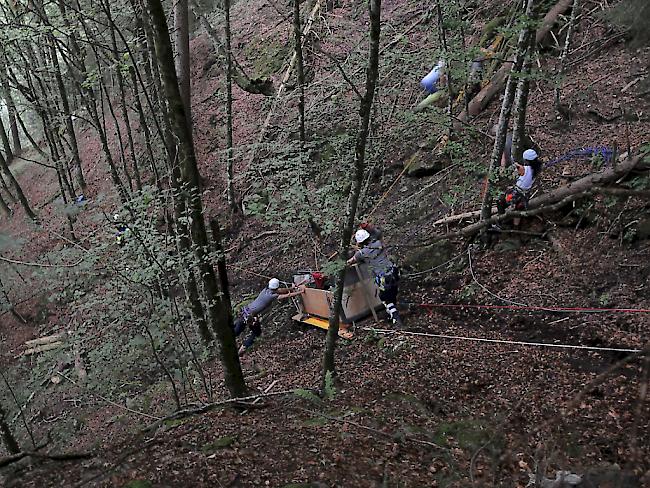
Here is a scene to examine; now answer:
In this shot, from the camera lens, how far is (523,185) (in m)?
8.11

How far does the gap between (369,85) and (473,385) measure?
3911 mm

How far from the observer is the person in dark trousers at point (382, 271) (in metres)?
7.67

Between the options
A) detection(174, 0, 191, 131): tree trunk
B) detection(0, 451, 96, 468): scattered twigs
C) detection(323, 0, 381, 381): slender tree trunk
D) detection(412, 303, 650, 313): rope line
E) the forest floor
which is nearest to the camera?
detection(0, 451, 96, 468): scattered twigs

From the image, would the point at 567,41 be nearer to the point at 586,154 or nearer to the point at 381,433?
the point at 586,154

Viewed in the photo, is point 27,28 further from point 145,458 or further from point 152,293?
point 145,458

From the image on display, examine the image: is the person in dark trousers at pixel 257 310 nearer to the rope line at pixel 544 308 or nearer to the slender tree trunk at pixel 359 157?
the rope line at pixel 544 308

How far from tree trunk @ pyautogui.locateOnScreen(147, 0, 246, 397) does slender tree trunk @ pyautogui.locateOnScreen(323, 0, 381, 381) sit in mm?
1310

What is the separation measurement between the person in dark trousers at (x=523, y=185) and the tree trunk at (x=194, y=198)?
490 cm

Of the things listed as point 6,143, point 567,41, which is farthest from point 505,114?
point 6,143

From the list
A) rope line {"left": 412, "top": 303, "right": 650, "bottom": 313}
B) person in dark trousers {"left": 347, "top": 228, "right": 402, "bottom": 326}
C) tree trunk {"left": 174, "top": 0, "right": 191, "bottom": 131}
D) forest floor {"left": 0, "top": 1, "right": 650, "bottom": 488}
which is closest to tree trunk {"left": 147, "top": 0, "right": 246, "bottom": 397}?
forest floor {"left": 0, "top": 1, "right": 650, "bottom": 488}

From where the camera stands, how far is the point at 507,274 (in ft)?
27.1

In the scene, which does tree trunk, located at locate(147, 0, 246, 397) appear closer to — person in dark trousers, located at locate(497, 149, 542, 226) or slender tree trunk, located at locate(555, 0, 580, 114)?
person in dark trousers, located at locate(497, 149, 542, 226)

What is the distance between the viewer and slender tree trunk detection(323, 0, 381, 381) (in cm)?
537

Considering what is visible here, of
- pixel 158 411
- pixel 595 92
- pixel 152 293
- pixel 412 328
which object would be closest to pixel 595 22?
pixel 595 92
